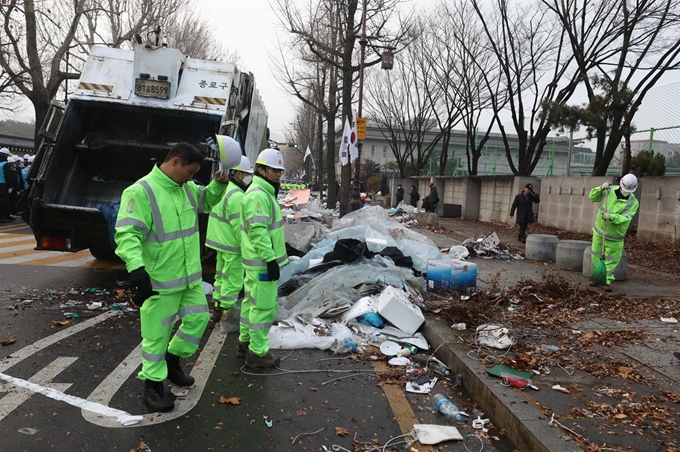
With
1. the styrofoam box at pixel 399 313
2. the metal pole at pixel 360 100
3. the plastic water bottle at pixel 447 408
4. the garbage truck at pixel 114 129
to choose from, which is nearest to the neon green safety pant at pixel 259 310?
the styrofoam box at pixel 399 313

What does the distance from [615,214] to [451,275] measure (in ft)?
8.89

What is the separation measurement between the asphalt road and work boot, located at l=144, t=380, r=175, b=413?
57mm

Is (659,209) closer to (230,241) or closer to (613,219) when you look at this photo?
(613,219)

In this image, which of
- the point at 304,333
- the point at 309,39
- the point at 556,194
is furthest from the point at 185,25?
the point at 304,333

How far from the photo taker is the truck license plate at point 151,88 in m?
7.25

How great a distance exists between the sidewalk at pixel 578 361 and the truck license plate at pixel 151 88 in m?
4.88

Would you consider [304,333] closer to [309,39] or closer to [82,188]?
[82,188]

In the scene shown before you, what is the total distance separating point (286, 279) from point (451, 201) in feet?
60.5

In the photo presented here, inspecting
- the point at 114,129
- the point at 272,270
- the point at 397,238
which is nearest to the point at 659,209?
the point at 397,238

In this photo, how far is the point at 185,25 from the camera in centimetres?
2734

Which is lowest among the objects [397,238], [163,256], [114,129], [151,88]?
[397,238]

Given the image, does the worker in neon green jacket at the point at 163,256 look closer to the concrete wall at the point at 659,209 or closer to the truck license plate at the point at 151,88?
the truck license plate at the point at 151,88

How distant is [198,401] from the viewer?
3635 mm

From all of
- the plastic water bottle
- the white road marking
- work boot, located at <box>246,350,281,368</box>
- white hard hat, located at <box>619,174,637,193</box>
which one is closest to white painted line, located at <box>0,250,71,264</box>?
the white road marking
